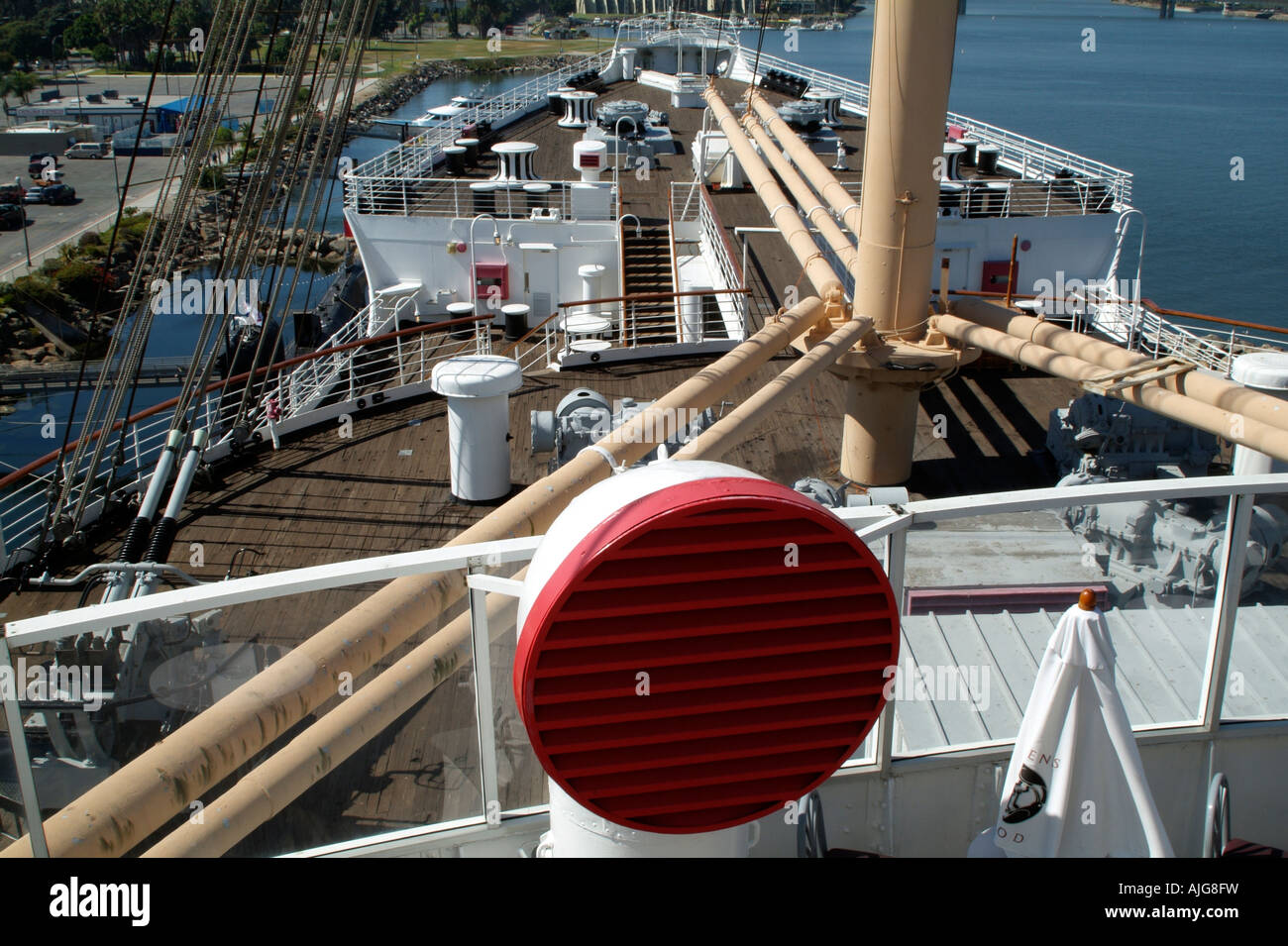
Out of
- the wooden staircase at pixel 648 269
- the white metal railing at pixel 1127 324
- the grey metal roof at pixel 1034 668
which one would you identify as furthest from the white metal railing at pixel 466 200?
the grey metal roof at pixel 1034 668

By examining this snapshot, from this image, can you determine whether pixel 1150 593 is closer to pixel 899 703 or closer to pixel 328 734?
pixel 899 703

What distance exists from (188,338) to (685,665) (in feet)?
139

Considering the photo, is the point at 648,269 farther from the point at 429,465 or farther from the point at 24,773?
the point at 24,773

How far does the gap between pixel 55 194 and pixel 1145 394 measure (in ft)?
202

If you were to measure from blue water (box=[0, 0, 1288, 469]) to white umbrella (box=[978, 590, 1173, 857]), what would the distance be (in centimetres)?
2641

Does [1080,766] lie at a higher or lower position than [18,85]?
lower

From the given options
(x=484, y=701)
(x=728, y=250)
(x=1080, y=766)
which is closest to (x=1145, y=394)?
(x=1080, y=766)

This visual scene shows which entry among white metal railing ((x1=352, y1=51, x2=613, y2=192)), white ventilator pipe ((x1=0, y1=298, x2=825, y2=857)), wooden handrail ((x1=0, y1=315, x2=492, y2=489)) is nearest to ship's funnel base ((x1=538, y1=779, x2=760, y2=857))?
Result: white ventilator pipe ((x1=0, y1=298, x2=825, y2=857))

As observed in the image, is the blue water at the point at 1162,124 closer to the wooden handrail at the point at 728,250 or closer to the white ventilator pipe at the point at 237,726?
the wooden handrail at the point at 728,250

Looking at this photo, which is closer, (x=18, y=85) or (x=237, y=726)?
(x=237, y=726)

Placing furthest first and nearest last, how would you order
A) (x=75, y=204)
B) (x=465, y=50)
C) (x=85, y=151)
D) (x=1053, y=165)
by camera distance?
(x=465, y=50)
(x=85, y=151)
(x=75, y=204)
(x=1053, y=165)

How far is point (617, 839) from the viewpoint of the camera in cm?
281

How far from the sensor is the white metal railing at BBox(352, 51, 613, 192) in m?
24.8
